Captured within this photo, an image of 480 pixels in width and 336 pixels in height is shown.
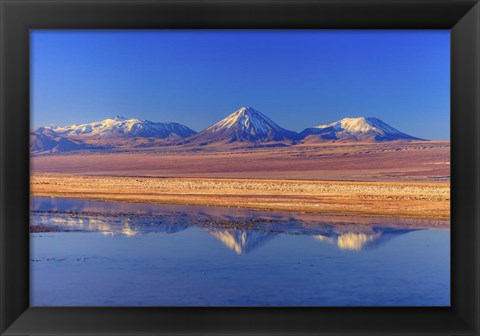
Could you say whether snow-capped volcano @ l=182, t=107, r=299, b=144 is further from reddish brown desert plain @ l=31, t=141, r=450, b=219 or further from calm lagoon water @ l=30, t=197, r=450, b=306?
calm lagoon water @ l=30, t=197, r=450, b=306

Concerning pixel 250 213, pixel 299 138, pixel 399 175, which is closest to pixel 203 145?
pixel 299 138

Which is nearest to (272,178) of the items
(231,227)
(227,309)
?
(231,227)

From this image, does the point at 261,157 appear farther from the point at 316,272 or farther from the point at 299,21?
the point at 299,21

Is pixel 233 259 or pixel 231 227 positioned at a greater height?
pixel 231 227

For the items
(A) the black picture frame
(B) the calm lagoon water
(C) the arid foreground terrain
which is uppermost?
(A) the black picture frame

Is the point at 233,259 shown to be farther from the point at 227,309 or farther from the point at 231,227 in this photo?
the point at 227,309

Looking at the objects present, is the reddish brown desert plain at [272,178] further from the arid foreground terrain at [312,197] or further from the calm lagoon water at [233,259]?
the calm lagoon water at [233,259]

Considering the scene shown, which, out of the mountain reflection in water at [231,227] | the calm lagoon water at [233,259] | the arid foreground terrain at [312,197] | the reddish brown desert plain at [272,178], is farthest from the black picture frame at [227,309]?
the reddish brown desert plain at [272,178]

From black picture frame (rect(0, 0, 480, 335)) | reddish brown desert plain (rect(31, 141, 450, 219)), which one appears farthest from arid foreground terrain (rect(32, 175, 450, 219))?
black picture frame (rect(0, 0, 480, 335))
